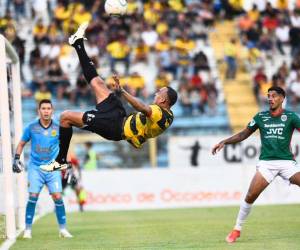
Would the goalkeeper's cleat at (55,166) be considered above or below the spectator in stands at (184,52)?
below

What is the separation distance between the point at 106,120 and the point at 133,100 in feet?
3.16

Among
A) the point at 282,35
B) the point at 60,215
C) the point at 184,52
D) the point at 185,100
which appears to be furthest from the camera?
the point at 282,35

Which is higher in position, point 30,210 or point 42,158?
point 42,158

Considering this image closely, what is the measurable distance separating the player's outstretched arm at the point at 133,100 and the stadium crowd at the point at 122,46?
631 inches

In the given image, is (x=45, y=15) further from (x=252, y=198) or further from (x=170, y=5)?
(x=252, y=198)

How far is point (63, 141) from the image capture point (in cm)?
1315

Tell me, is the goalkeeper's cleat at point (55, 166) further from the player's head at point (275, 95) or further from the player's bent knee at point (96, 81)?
the player's head at point (275, 95)

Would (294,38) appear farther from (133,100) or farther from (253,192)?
(133,100)

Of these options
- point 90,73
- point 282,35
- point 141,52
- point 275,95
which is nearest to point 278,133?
point 275,95

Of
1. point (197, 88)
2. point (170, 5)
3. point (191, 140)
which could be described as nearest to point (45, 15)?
point (170, 5)

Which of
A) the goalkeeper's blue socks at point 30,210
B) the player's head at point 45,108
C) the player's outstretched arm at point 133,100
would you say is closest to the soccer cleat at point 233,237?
the player's outstretched arm at point 133,100

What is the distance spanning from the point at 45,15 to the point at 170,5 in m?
4.56

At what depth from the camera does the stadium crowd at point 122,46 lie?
29.3 metres

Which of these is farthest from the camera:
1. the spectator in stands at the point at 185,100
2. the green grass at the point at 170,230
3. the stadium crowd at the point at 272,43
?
the stadium crowd at the point at 272,43
